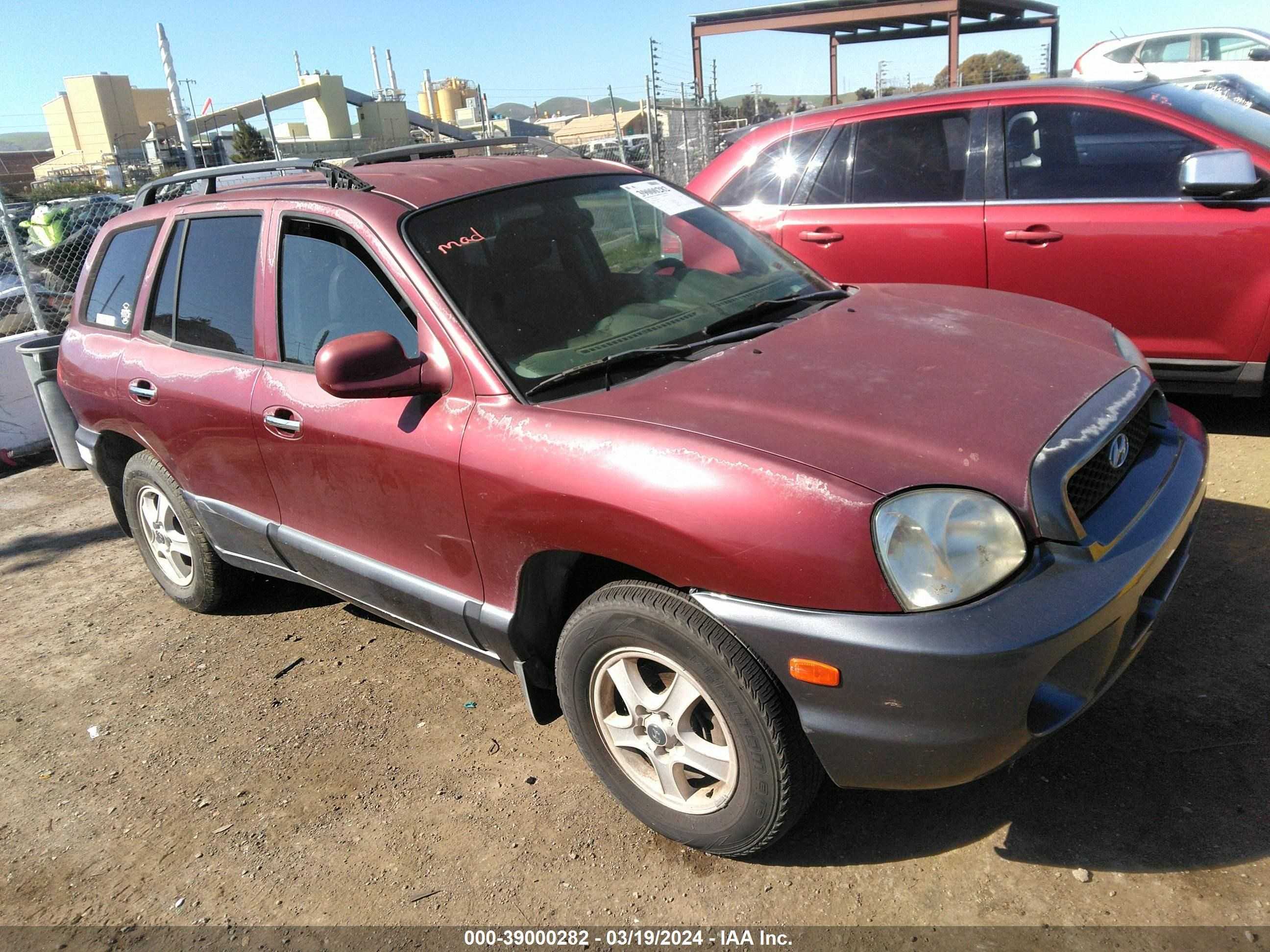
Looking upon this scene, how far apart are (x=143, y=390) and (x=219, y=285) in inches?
26.0

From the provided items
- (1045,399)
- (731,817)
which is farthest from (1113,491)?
(731,817)

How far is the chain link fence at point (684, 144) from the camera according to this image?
13398mm

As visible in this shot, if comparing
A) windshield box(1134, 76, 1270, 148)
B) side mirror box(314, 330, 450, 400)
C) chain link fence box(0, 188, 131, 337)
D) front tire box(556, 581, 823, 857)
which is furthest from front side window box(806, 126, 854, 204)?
chain link fence box(0, 188, 131, 337)

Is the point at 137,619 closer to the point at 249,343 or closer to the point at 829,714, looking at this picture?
the point at 249,343

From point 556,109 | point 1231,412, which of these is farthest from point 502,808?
point 556,109

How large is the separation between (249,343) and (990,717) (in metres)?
2.73

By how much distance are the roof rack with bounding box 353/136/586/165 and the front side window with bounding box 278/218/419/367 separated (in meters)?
0.52

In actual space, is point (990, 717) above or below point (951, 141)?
below

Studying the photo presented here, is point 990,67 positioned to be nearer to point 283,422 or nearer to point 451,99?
point 283,422

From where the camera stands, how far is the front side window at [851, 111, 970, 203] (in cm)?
510

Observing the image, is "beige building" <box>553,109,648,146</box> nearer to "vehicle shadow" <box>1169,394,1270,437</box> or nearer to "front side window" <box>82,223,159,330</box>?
"vehicle shadow" <box>1169,394,1270,437</box>

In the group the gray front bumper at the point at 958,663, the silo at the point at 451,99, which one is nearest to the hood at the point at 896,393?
the gray front bumper at the point at 958,663

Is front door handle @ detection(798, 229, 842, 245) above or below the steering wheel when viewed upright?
below

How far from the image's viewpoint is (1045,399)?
7.99 feet
